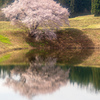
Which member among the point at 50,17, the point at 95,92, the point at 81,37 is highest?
the point at 50,17

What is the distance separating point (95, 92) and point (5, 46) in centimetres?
3349

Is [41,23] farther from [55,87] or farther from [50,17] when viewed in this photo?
[55,87]

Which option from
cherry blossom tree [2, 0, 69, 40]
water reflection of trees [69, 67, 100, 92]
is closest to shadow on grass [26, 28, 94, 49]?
cherry blossom tree [2, 0, 69, 40]

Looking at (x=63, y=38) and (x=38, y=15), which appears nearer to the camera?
(x=38, y=15)

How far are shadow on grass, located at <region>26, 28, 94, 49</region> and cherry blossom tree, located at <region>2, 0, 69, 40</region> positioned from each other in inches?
53.5

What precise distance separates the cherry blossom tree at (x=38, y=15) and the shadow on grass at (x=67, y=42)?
4.46 ft

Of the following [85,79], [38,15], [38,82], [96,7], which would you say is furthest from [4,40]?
[96,7]

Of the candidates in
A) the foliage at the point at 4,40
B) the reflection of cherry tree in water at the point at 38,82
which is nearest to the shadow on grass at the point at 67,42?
the foliage at the point at 4,40

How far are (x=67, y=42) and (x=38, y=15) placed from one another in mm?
9099

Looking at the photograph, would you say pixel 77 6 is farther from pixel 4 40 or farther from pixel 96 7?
pixel 4 40

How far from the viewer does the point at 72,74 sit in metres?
22.4

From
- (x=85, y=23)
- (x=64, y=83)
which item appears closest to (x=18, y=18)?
(x=85, y=23)

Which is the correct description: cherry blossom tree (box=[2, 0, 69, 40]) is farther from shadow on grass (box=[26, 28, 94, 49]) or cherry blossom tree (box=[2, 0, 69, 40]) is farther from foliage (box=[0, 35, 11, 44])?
foliage (box=[0, 35, 11, 44])

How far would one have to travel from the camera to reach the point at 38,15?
53.2 m
